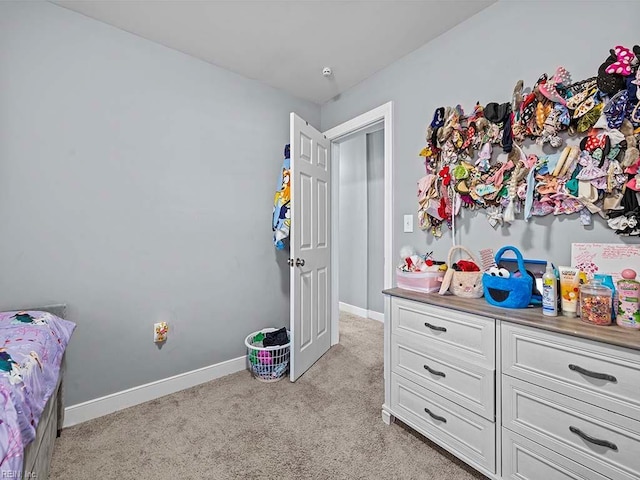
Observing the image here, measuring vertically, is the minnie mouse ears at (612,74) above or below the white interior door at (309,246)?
above

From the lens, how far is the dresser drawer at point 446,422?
134 cm

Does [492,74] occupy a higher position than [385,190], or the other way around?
[492,74]

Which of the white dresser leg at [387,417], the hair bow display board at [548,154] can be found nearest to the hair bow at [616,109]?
the hair bow display board at [548,154]

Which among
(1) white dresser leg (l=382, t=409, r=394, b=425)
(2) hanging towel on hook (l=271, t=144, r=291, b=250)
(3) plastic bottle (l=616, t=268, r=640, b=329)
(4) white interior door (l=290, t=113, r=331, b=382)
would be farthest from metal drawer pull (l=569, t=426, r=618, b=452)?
(2) hanging towel on hook (l=271, t=144, r=291, b=250)

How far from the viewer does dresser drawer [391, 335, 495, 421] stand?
52.6 inches

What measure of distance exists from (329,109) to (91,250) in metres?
2.29

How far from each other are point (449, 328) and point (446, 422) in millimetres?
467

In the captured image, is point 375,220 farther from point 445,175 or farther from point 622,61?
point 622,61

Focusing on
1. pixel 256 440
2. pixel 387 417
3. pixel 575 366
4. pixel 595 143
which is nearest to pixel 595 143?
pixel 595 143

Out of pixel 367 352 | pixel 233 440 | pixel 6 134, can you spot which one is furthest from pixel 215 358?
pixel 6 134

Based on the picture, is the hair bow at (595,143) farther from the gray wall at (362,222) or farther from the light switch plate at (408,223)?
the gray wall at (362,222)

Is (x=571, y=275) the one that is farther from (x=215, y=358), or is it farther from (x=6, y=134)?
(x=6, y=134)

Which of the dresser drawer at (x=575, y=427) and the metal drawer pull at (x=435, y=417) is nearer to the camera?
the dresser drawer at (x=575, y=427)

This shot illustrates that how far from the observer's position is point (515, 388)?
4.09 feet
